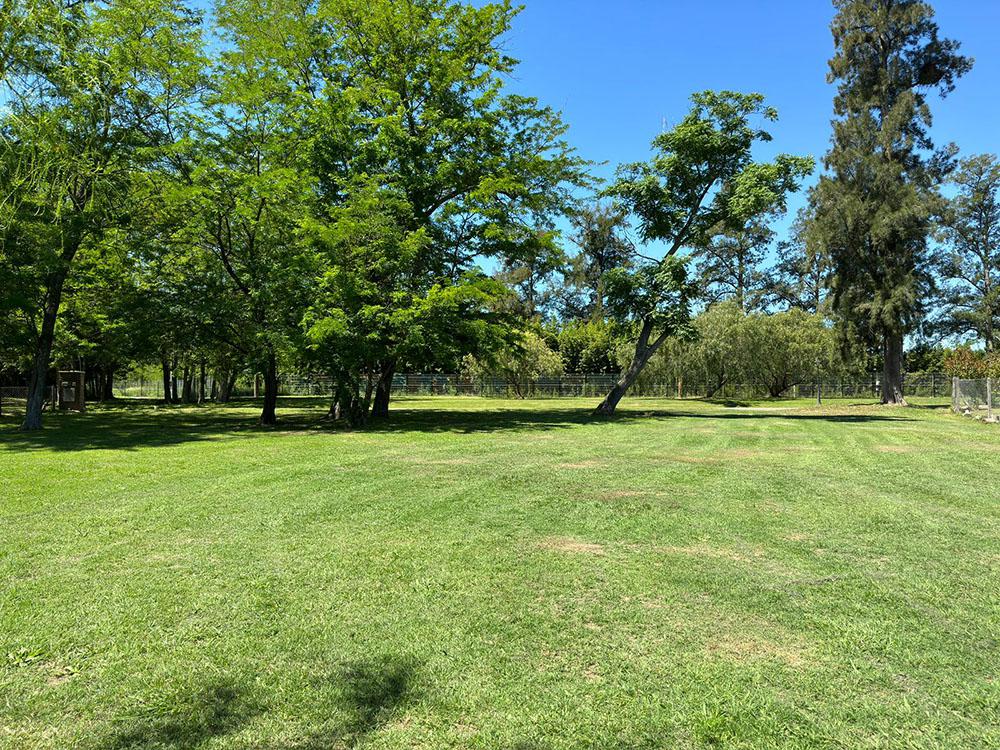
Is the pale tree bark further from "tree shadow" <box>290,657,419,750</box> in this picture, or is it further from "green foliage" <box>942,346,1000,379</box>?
"green foliage" <box>942,346,1000,379</box>

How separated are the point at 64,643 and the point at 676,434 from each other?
14.4 metres

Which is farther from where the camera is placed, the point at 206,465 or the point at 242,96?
the point at 242,96

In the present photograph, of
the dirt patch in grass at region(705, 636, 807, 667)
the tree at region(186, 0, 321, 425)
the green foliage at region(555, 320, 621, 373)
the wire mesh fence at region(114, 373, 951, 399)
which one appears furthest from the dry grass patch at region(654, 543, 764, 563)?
the green foliage at region(555, 320, 621, 373)

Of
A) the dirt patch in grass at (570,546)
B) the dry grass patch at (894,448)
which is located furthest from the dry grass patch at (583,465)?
the dry grass patch at (894,448)

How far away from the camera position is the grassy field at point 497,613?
107 inches

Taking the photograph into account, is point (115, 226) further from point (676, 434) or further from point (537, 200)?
point (676, 434)

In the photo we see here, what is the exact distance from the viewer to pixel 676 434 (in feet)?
52.6

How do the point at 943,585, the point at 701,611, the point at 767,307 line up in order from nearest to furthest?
1. the point at 701,611
2. the point at 943,585
3. the point at 767,307

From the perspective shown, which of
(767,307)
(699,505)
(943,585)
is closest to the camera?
(943,585)

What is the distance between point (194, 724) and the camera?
268 cm

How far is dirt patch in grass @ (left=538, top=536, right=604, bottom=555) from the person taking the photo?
208 inches

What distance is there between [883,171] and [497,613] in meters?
37.5

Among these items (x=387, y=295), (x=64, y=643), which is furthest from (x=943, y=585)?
(x=387, y=295)

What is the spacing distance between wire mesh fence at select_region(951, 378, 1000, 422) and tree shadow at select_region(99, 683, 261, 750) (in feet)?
78.5
